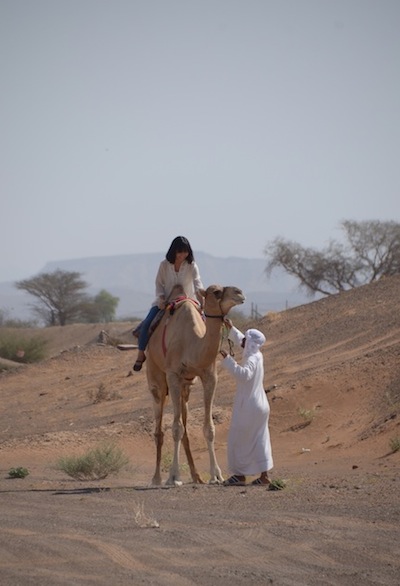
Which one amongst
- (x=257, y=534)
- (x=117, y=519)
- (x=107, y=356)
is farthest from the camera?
(x=107, y=356)

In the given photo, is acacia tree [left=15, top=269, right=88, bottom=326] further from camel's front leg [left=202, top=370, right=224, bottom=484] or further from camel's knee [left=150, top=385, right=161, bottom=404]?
camel's front leg [left=202, top=370, right=224, bottom=484]

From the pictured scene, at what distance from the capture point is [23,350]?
1666 inches

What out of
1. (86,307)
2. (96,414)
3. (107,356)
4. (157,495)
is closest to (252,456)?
(157,495)

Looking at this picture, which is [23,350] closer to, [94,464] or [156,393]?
[94,464]

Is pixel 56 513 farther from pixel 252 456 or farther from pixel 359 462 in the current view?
pixel 359 462

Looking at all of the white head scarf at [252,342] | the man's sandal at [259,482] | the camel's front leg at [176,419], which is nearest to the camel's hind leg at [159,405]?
the camel's front leg at [176,419]

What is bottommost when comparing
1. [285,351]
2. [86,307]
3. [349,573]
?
[349,573]

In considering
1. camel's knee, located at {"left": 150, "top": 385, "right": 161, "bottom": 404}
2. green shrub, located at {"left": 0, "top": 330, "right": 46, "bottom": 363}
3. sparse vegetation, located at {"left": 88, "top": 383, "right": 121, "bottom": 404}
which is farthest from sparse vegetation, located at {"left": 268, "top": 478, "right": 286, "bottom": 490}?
green shrub, located at {"left": 0, "top": 330, "right": 46, "bottom": 363}

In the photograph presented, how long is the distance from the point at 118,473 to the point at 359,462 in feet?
10.6

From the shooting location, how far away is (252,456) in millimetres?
12695

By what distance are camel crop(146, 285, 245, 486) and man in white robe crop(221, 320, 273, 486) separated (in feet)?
0.84

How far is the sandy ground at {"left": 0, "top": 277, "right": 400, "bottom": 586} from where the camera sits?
8273 millimetres

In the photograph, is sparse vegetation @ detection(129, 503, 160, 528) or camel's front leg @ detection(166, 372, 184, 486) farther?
camel's front leg @ detection(166, 372, 184, 486)

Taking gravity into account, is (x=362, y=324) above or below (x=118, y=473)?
above
